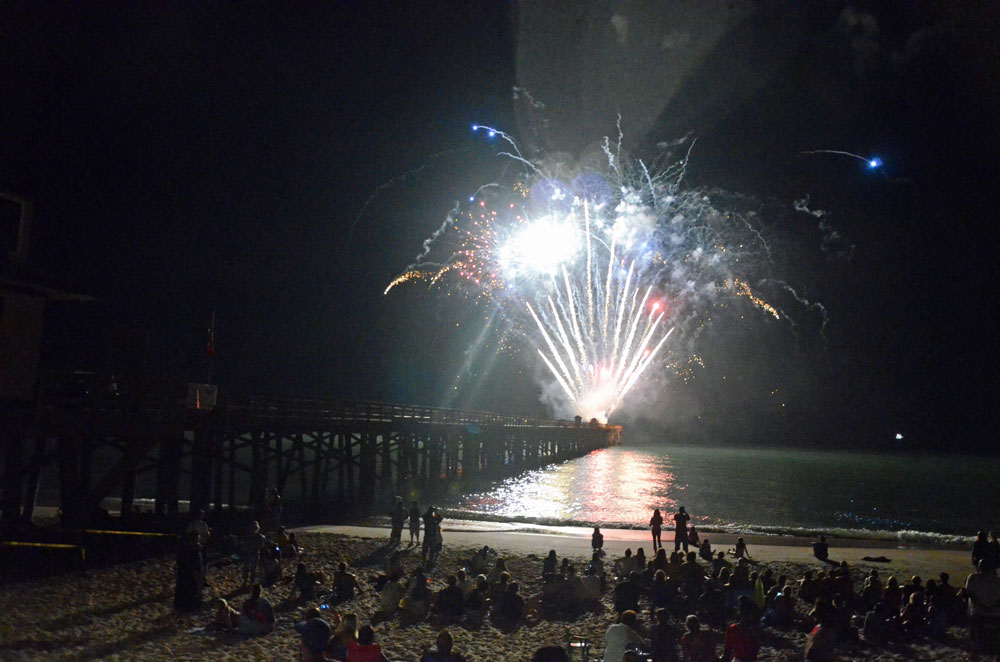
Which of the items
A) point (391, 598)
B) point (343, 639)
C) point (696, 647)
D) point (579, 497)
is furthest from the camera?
point (579, 497)

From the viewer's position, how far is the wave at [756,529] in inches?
1143

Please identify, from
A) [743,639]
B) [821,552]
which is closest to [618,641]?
[743,639]

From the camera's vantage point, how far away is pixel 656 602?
43.5ft

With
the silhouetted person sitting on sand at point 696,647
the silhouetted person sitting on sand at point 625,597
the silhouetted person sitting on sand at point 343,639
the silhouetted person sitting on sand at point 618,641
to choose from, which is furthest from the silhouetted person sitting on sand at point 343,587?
the silhouetted person sitting on sand at point 696,647

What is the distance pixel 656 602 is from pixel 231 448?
51.4ft

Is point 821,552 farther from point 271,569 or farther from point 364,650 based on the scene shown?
point 364,650

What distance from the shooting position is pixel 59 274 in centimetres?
1645

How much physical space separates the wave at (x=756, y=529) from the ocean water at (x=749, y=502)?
0.19ft

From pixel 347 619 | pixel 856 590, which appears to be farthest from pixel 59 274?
pixel 856 590

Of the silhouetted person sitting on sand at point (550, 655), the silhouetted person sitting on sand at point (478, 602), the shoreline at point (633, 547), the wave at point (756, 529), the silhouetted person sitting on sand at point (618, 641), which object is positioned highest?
the silhouetted person sitting on sand at point (550, 655)

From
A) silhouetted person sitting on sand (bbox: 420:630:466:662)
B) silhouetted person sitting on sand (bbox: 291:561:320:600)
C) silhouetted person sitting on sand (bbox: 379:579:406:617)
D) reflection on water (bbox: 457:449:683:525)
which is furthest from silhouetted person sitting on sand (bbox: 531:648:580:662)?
Answer: reflection on water (bbox: 457:449:683:525)

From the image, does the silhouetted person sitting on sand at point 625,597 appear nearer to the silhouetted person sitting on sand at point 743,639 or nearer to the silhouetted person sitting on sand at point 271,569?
the silhouetted person sitting on sand at point 743,639

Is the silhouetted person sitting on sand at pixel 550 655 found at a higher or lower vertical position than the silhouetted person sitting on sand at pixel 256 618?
higher

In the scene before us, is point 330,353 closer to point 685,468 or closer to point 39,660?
point 685,468
